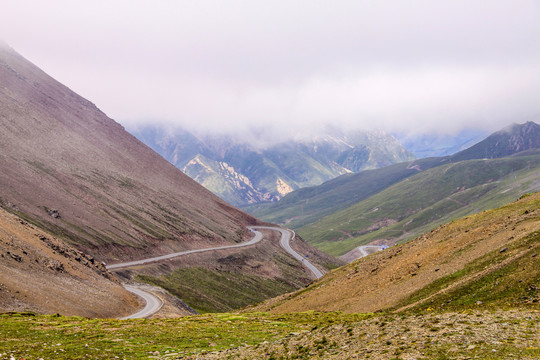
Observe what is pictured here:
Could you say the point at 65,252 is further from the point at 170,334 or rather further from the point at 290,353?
the point at 290,353

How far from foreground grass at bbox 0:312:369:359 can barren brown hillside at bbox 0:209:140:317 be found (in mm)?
14530

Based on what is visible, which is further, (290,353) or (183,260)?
(183,260)

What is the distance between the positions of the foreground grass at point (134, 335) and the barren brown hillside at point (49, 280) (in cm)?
1453

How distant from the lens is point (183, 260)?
162625 millimetres

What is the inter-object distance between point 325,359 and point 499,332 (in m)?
10.1

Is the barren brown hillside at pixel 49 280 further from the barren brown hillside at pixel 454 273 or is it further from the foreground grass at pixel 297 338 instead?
the barren brown hillside at pixel 454 273

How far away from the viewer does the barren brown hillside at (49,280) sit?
68.8 m

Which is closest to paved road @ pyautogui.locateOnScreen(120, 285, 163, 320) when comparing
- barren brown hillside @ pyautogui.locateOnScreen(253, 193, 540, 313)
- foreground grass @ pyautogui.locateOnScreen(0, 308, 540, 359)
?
barren brown hillside @ pyautogui.locateOnScreen(253, 193, 540, 313)

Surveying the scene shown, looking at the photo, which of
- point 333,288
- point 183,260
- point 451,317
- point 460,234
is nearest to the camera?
point 451,317

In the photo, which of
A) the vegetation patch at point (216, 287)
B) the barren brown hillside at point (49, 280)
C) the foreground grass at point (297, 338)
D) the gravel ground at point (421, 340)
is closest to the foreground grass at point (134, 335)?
the foreground grass at point (297, 338)

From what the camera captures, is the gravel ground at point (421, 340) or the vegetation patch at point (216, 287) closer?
the gravel ground at point (421, 340)

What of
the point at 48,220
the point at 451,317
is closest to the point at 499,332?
the point at 451,317

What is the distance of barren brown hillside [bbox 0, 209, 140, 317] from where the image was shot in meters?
68.8

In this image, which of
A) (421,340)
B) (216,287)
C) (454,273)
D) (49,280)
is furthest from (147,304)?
(421,340)
